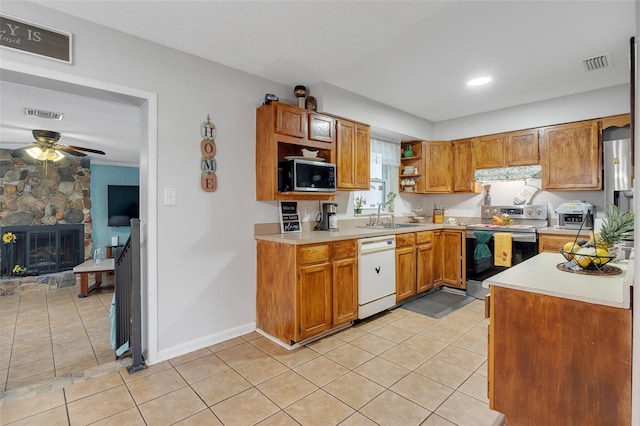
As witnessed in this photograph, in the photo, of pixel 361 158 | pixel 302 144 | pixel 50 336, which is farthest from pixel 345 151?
pixel 50 336

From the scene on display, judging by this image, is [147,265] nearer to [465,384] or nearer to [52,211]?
[465,384]

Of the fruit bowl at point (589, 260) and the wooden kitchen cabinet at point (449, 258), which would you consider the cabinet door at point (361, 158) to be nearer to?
the wooden kitchen cabinet at point (449, 258)

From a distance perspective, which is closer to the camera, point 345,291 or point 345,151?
point 345,291

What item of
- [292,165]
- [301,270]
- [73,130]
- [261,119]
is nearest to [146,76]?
[261,119]

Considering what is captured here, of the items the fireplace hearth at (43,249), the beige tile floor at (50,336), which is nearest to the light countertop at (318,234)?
the beige tile floor at (50,336)

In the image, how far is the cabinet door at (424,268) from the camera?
3.93 metres

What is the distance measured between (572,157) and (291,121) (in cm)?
330

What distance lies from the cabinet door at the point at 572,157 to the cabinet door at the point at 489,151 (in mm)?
471

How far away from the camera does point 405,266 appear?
3717 millimetres

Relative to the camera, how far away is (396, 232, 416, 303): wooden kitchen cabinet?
361cm

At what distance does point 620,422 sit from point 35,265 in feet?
23.0

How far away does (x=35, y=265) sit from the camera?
5.11 metres

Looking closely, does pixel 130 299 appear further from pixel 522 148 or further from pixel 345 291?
pixel 522 148

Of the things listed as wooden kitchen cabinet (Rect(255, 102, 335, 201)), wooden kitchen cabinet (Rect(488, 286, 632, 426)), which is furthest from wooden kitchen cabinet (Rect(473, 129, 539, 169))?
wooden kitchen cabinet (Rect(488, 286, 632, 426))
